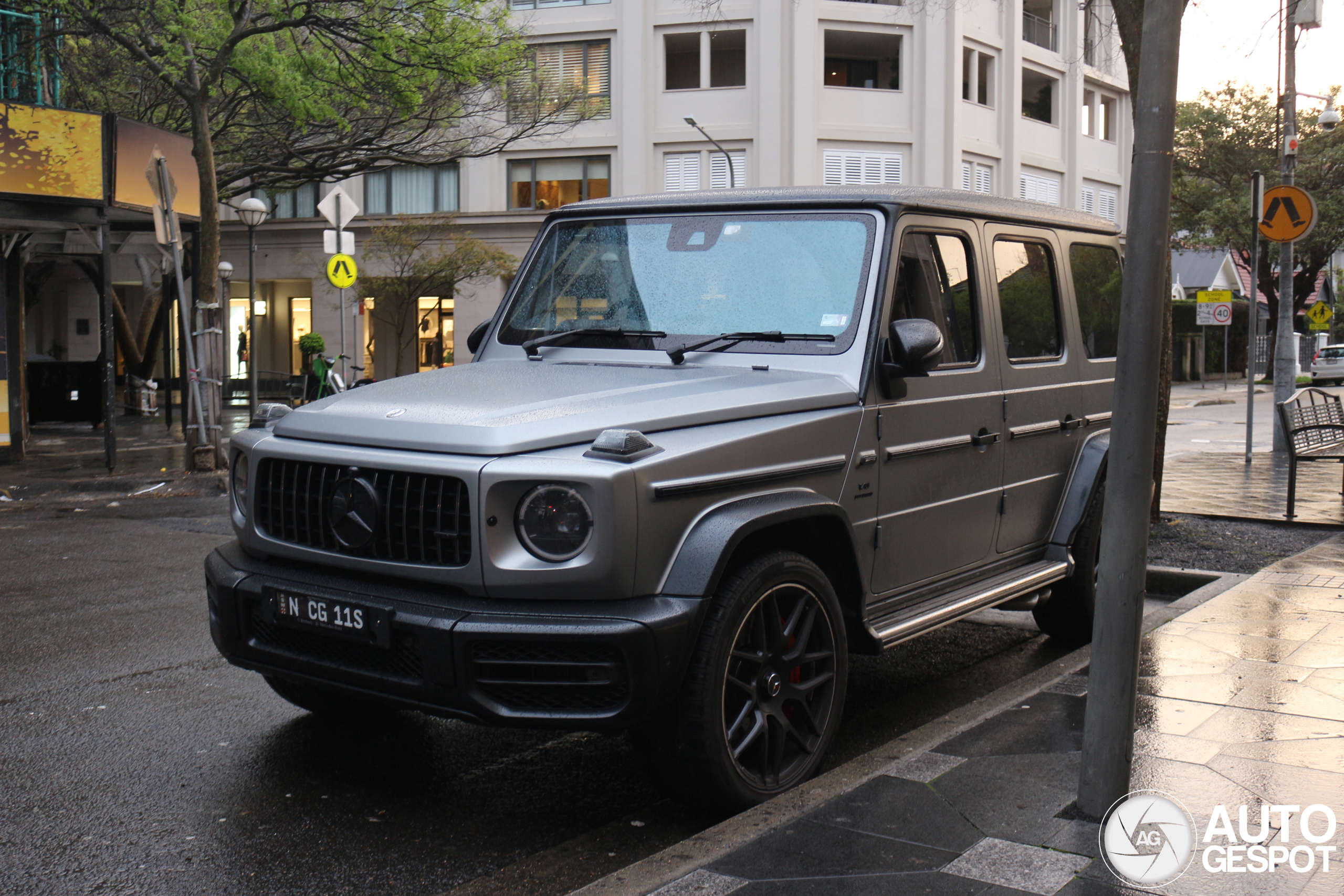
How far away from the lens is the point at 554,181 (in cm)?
3916

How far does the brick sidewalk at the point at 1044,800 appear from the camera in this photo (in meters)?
3.27

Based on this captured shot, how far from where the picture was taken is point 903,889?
322 cm

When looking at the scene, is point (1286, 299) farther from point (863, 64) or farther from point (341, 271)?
point (863, 64)

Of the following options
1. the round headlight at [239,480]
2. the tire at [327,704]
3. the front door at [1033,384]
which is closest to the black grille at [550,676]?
the round headlight at [239,480]

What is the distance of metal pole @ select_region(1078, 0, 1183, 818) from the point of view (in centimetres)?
367

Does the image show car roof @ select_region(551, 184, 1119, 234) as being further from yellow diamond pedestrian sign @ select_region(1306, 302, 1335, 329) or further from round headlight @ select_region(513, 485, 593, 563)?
yellow diamond pedestrian sign @ select_region(1306, 302, 1335, 329)

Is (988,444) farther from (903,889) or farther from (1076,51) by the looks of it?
(1076,51)

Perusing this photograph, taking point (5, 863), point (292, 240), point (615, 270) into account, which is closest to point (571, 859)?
point (5, 863)

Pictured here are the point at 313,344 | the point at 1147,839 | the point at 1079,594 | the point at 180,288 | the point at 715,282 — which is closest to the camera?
the point at 1147,839

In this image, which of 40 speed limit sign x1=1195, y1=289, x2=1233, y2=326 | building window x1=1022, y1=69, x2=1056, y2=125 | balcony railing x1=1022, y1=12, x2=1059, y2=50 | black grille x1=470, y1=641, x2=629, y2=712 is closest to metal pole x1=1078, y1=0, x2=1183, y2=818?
black grille x1=470, y1=641, x2=629, y2=712

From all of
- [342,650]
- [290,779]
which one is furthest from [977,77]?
[342,650]

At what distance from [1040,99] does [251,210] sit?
29.6m

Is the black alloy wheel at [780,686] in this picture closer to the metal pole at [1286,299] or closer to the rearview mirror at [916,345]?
the rearview mirror at [916,345]

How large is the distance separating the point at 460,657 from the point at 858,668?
3.05 m
